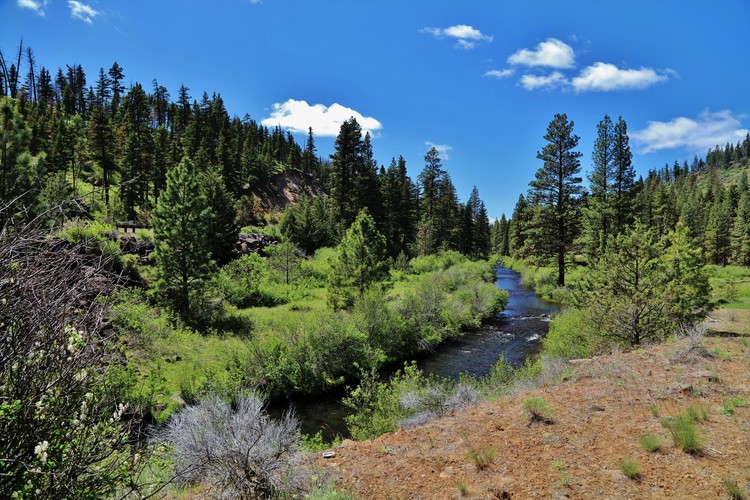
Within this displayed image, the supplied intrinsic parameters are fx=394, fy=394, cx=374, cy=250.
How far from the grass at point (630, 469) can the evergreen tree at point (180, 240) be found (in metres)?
22.2

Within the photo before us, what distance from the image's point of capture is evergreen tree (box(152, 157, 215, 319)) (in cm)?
2248

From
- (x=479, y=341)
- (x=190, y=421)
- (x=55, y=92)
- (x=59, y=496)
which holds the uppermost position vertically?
(x=55, y=92)

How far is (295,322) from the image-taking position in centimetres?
1872

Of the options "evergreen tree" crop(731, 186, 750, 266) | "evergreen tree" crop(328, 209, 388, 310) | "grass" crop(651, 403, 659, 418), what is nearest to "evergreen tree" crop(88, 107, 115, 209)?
"evergreen tree" crop(328, 209, 388, 310)

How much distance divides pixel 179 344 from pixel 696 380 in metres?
20.6

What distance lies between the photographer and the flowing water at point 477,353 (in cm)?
1484

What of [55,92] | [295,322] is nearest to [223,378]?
[295,322]

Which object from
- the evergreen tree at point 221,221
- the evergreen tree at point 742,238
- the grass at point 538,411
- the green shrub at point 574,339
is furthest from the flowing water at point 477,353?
the evergreen tree at point 742,238

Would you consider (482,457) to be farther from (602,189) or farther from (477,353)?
(602,189)

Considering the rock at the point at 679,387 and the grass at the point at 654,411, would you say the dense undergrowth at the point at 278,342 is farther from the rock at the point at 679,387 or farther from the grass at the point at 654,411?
the rock at the point at 679,387

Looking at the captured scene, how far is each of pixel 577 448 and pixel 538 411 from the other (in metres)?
1.44

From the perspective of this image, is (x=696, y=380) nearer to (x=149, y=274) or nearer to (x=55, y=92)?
(x=149, y=274)

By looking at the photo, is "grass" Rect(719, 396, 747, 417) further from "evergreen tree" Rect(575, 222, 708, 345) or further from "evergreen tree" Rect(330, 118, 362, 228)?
"evergreen tree" Rect(330, 118, 362, 228)

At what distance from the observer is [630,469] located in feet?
20.0
